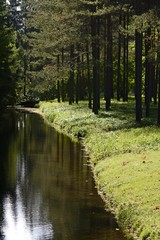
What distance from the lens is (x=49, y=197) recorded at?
16.5 m

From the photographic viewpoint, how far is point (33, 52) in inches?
2221

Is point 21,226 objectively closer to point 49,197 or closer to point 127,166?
point 49,197

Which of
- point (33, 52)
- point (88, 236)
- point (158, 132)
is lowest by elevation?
point (88, 236)

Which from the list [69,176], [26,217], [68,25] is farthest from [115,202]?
[68,25]

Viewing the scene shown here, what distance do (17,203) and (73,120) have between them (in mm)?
19864

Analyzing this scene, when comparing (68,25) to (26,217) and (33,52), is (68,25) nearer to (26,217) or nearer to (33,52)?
(33,52)

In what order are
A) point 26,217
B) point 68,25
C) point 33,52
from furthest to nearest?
point 33,52
point 68,25
point 26,217

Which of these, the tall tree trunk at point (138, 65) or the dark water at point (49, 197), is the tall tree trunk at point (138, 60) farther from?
the dark water at point (49, 197)

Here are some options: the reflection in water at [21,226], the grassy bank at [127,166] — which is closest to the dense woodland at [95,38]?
the grassy bank at [127,166]

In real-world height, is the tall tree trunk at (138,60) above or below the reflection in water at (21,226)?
above

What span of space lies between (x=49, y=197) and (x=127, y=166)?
12.1 feet

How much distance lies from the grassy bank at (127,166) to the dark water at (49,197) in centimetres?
48

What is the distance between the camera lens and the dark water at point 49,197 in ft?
42.4

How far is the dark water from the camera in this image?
12930 mm
